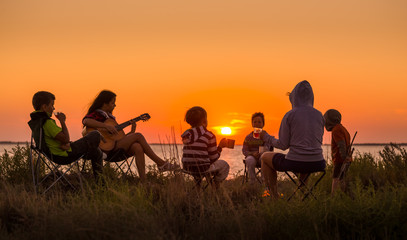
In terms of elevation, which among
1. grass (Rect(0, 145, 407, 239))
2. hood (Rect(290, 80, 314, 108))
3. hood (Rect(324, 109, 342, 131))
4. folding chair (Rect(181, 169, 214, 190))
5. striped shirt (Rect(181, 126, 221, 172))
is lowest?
grass (Rect(0, 145, 407, 239))

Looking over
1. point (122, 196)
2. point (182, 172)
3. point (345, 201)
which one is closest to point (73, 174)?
point (182, 172)

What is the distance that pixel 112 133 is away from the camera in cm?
610

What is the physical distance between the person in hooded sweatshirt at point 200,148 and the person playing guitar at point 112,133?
902 millimetres

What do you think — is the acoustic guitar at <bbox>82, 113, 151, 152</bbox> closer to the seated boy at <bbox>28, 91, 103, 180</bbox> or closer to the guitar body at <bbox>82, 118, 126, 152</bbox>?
the guitar body at <bbox>82, 118, 126, 152</bbox>

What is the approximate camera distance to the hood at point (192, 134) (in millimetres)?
4895

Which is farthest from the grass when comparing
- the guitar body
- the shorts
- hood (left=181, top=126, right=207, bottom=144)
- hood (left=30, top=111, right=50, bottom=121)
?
the guitar body

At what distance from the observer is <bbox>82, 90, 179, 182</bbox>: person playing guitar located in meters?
5.92

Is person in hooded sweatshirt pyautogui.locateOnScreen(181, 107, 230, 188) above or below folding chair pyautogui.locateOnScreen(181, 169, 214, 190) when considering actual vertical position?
above

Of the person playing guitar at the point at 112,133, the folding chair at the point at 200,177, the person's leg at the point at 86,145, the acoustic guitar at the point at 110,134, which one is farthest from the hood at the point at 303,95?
the acoustic guitar at the point at 110,134

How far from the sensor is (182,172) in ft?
14.2

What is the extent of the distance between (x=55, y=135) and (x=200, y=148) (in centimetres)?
183

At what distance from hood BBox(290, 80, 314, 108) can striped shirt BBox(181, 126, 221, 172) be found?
3.73 feet

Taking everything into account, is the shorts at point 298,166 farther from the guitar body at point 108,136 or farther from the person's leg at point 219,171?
the guitar body at point 108,136

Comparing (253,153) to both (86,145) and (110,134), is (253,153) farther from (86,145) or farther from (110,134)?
(86,145)
